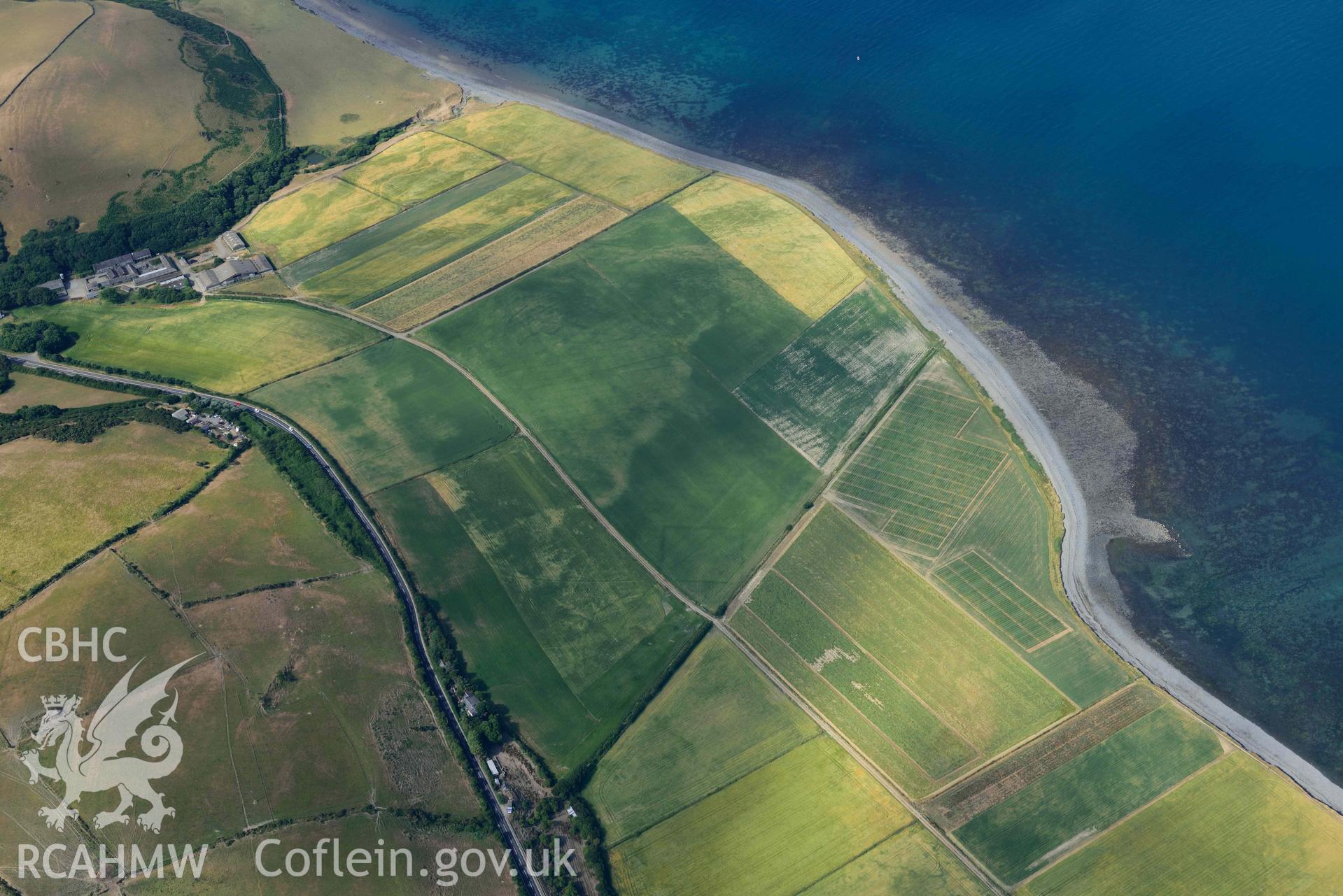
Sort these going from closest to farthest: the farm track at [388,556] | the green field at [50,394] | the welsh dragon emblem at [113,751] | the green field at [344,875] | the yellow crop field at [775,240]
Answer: the green field at [344,875] → the welsh dragon emblem at [113,751] → the farm track at [388,556] → the green field at [50,394] → the yellow crop field at [775,240]

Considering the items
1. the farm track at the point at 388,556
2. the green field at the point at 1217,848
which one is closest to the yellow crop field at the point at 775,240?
the farm track at the point at 388,556

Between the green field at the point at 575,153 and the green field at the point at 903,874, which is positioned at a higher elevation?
the green field at the point at 575,153

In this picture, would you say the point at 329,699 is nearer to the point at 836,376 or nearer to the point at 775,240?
the point at 836,376

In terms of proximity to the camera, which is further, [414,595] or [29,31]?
[29,31]

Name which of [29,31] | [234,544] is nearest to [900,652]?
[234,544]

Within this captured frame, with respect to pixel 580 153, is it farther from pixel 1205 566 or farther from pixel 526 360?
pixel 1205 566

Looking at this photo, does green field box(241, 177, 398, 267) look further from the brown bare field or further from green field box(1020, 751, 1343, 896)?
green field box(1020, 751, 1343, 896)

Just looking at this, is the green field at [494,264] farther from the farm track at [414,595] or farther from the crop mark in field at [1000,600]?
the crop mark in field at [1000,600]
